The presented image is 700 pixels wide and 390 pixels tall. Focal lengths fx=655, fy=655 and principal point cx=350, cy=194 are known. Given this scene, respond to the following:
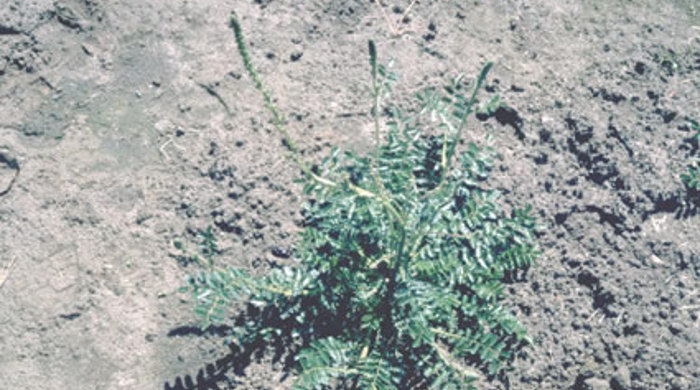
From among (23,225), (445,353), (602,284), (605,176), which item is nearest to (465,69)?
(605,176)

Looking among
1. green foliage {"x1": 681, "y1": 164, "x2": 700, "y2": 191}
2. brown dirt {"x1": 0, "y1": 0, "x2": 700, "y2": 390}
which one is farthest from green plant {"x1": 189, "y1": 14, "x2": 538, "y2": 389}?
green foliage {"x1": 681, "y1": 164, "x2": 700, "y2": 191}

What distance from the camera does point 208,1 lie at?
391cm

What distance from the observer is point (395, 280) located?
305 centimetres

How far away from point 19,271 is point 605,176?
3213 mm

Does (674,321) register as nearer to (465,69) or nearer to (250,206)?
(465,69)

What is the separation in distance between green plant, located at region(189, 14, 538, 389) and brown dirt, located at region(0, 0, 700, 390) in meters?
0.28

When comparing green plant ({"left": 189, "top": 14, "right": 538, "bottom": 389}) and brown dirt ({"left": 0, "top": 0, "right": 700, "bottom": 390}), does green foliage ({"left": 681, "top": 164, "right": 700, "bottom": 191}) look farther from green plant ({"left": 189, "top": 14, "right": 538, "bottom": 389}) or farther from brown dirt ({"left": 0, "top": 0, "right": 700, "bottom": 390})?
green plant ({"left": 189, "top": 14, "right": 538, "bottom": 389})

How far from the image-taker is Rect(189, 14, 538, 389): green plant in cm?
297

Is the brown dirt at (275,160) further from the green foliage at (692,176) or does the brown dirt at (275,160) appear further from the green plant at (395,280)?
the green plant at (395,280)

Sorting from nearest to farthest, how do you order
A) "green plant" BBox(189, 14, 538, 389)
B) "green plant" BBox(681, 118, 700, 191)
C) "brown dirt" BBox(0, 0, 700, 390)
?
"green plant" BBox(189, 14, 538, 389)
"brown dirt" BBox(0, 0, 700, 390)
"green plant" BBox(681, 118, 700, 191)

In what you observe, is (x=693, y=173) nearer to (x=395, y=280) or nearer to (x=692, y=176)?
(x=692, y=176)

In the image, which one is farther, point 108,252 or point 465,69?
point 465,69

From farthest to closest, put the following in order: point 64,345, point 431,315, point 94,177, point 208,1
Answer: point 208,1
point 94,177
point 64,345
point 431,315

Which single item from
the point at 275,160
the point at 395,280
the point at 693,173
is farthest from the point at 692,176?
the point at 275,160
